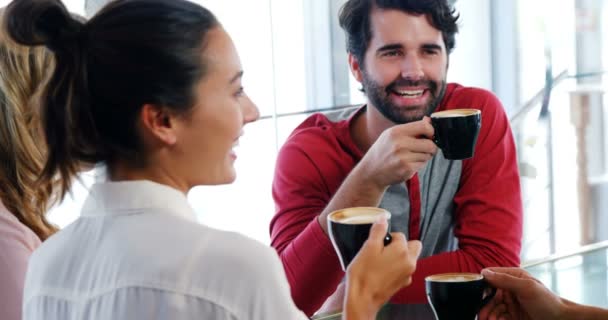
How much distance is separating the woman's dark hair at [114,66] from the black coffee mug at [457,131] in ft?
1.87

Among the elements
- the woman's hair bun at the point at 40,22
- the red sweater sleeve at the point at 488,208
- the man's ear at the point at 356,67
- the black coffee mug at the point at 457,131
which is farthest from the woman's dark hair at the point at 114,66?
the man's ear at the point at 356,67

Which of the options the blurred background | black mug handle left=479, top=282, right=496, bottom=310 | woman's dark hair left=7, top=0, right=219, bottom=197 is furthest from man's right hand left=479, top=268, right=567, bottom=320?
the blurred background

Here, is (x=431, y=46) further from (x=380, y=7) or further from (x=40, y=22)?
(x=40, y=22)

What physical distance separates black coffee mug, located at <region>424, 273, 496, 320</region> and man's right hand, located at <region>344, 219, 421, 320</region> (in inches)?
4.5

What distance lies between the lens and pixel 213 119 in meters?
1.12

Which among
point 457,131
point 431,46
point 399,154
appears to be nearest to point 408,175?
point 399,154

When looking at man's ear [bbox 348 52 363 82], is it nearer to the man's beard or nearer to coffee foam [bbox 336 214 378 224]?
the man's beard

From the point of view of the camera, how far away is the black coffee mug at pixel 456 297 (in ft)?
4.37

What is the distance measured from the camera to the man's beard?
1998mm

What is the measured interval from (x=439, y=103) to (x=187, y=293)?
1.19 meters

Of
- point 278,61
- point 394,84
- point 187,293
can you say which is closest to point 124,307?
point 187,293

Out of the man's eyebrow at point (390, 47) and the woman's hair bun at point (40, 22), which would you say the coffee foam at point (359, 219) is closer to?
Answer: the woman's hair bun at point (40, 22)

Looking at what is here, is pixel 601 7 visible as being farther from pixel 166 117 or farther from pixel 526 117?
pixel 166 117

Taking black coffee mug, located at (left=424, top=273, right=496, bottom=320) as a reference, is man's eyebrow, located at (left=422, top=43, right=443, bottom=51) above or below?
above
